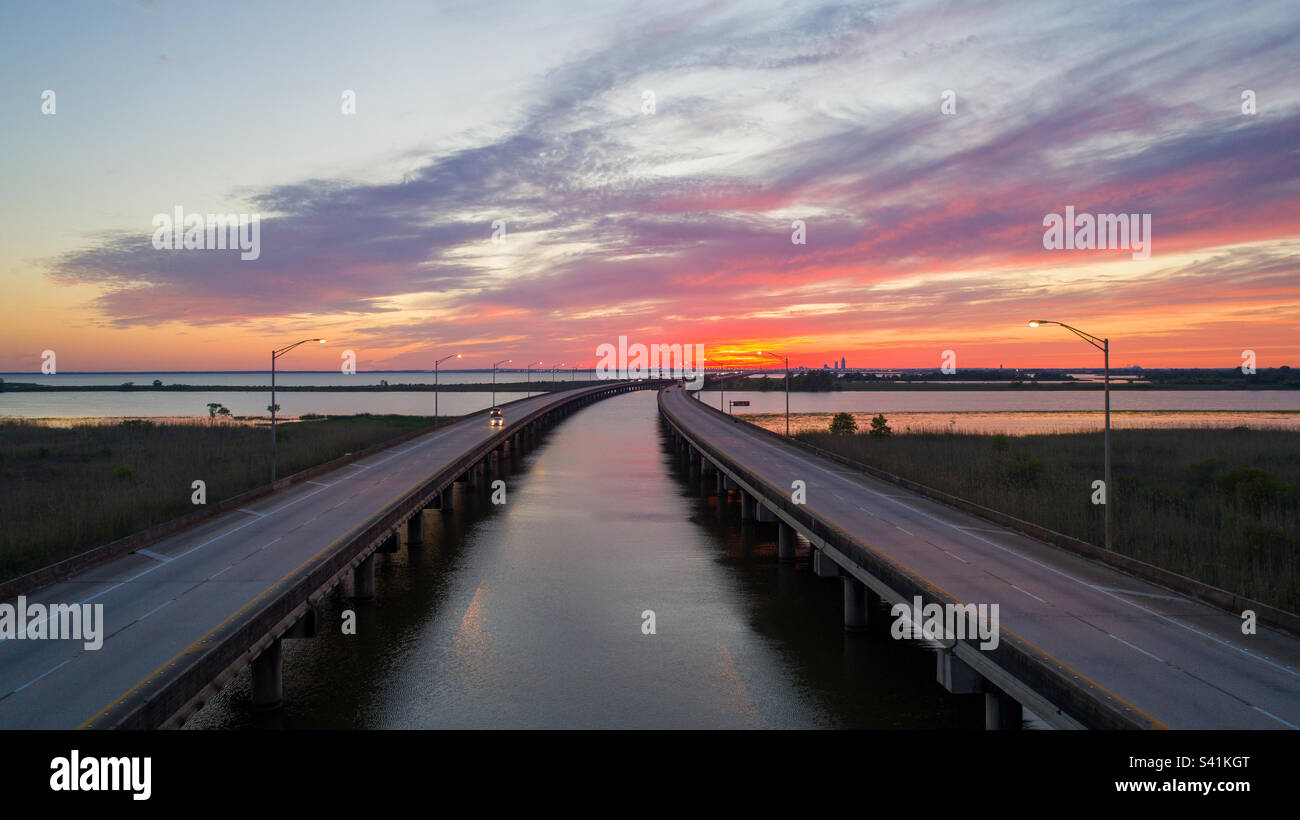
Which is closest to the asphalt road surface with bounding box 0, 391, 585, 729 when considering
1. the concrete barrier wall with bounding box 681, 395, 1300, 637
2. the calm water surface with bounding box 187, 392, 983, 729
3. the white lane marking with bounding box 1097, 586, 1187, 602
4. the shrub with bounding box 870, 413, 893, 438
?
the calm water surface with bounding box 187, 392, 983, 729

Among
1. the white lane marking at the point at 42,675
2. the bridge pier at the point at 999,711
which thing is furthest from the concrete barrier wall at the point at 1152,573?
the white lane marking at the point at 42,675

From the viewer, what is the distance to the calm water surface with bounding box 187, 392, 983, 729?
63.8ft

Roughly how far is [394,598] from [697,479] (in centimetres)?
3945

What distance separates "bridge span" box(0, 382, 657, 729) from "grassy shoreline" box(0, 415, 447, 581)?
19.0ft

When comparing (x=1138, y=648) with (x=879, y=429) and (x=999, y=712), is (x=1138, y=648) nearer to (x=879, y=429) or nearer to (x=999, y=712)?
(x=999, y=712)

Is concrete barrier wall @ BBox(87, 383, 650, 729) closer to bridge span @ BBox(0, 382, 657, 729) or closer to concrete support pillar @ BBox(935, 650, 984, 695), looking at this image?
bridge span @ BBox(0, 382, 657, 729)

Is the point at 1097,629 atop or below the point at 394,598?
atop

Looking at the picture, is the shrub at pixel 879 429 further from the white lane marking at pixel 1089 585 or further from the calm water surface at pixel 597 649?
the calm water surface at pixel 597 649

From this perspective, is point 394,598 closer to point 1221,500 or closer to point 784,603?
point 784,603

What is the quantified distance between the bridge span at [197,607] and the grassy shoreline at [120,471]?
5787mm
